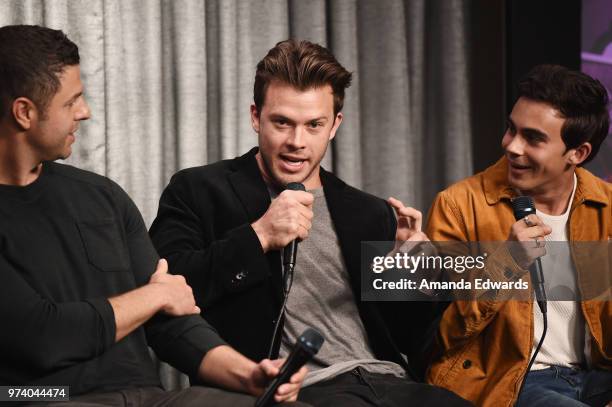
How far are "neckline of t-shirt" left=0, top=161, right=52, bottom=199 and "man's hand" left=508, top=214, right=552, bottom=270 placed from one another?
3.94ft

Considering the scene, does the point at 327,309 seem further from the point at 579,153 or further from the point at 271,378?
the point at 579,153

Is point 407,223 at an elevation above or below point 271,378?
above

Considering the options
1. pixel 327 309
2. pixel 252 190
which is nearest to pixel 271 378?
pixel 327 309

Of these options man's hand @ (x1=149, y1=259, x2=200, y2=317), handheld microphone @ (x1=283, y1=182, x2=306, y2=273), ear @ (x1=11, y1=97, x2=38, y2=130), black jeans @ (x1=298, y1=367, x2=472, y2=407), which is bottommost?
black jeans @ (x1=298, y1=367, x2=472, y2=407)

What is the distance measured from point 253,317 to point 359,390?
13.8 inches

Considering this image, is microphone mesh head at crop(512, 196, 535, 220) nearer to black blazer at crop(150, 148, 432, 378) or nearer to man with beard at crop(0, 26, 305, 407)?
black blazer at crop(150, 148, 432, 378)

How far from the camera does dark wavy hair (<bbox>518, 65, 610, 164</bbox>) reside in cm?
256

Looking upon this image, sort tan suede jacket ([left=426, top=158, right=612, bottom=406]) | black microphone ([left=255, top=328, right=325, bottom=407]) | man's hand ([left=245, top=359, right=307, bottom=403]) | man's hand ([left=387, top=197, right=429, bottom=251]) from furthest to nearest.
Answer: tan suede jacket ([left=426, top=158, right=612, bottom=406]), man's hand ([left=387, top=197, right=429, bottom=251]), man's hand ([left=245, top=359, right=307, bottom=403]), black microphone ([left=255, top=328, right=325, bottom=407])

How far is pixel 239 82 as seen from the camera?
2.95 metres

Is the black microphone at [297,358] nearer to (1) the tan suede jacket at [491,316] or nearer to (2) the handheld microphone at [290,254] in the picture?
(2) the handheld microphone at [290,254]

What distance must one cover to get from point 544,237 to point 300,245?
2.25 feet

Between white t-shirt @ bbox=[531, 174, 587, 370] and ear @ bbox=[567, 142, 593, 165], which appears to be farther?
ear @ bbox=[567, 142, 593, 165]

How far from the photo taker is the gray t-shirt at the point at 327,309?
231cm

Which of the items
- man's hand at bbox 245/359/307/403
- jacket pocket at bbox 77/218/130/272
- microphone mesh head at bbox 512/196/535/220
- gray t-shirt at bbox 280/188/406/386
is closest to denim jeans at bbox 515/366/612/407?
gray t-shirt at bbox 280/188/406/386
